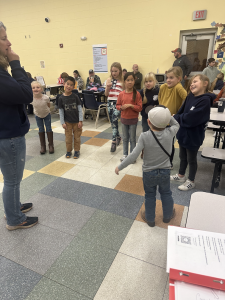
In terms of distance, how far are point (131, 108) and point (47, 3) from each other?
6738mm

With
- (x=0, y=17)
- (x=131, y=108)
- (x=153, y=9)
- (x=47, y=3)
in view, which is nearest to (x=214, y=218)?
(x=131, y=108)

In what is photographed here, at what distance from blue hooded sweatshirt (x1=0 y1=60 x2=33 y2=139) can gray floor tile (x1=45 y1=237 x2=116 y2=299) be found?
991 millimetres

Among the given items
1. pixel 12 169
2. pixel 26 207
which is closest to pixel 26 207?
A: pixel 26 207

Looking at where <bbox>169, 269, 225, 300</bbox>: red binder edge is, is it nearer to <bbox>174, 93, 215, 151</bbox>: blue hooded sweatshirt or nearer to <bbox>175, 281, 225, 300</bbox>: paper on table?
<bbox>175, 281, 225, 300</bbox>: paper on table

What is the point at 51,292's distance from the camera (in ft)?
4.02

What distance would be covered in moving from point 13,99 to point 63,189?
1.32 metres

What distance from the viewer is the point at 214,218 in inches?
34.3

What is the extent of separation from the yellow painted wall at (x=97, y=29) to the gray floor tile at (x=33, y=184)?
498cm

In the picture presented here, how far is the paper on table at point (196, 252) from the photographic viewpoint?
0.58 metres

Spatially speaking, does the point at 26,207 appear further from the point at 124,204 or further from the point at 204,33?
the point at 204,33

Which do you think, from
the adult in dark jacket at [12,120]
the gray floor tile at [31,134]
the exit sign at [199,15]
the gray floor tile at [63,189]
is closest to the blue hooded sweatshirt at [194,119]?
the gray floor tile at [63,189]

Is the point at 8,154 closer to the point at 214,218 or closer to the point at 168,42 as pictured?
the point at 214,218

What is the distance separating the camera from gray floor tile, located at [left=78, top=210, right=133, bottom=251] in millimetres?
1572

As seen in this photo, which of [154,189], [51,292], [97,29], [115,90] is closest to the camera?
[51,292]
